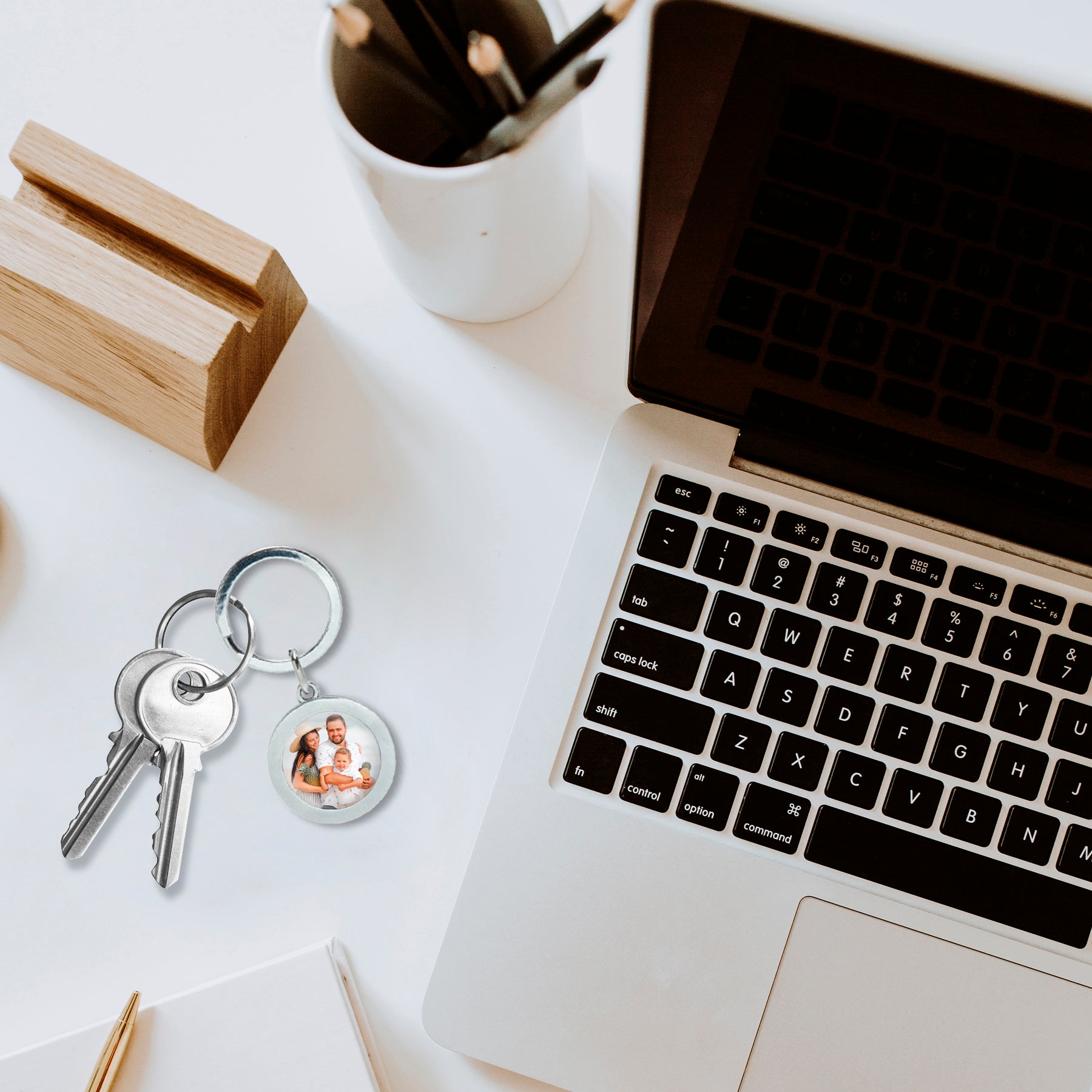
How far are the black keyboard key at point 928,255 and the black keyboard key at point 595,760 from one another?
0.26 metres

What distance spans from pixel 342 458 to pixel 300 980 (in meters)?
0.29

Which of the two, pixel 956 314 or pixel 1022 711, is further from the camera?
pixel 1022 711

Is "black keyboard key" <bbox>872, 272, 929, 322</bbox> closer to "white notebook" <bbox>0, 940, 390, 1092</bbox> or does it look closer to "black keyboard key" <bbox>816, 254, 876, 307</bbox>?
"black keyboard key" <bbox>816, 254, 876, 307</bbox>

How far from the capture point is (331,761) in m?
0.50

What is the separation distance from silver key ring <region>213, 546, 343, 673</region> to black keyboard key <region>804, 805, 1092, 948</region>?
0.28 metres

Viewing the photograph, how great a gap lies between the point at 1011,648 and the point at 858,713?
0.08 meters

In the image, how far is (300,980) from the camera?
1.59 ft

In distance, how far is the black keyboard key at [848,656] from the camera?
1.49 ft

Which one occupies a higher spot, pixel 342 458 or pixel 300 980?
pixel 342 458

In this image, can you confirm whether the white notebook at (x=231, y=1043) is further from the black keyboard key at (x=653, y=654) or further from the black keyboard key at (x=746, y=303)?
the black keyboard key at (x=746, y=303)

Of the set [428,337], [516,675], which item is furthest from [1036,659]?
[428,337]

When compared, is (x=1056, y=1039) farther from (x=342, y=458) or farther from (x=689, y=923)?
(x=342, y=458)

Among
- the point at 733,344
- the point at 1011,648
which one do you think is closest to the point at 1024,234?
the point at 733,344

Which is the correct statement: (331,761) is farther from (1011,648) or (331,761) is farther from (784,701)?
(1011,648)
